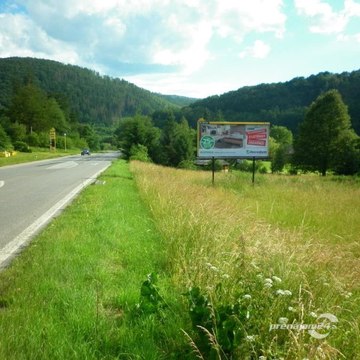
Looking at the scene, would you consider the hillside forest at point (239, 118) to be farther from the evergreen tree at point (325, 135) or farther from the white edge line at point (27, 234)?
the white edge line at point (27, 234)

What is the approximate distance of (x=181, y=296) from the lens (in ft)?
11.6

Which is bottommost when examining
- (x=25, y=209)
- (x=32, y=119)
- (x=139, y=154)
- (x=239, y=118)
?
(x=139, y=154)

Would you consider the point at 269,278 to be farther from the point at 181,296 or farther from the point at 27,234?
the point at 27,234

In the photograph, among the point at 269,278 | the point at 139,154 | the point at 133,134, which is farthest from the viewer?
the point at 133,134

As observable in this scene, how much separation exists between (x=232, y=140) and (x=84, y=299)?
1514 cm

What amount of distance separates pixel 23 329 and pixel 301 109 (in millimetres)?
136820

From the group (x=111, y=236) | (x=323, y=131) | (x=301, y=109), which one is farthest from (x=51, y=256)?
(x=301, y=109)

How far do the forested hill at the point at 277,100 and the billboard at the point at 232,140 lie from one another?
98115mm

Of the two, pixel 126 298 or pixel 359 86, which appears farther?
pixel 359 86

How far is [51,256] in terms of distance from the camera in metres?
5.09

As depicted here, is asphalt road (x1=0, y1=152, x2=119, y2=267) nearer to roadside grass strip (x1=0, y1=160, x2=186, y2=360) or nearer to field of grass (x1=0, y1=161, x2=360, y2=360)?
roadside grass strip (x1=0, y1=160, x2=186, y2=360)

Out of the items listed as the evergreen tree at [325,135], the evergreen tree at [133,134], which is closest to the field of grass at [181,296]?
the evergreen tree at [325,135]

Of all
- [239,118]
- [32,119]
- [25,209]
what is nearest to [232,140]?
[25,209]

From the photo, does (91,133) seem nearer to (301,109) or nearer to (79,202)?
(301,109)
